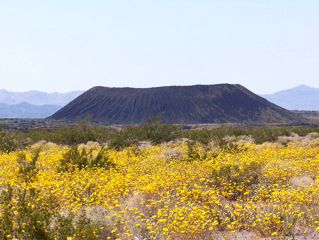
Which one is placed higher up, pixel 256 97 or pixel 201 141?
pixel 256 97

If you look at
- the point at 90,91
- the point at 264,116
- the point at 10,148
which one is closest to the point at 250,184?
the point at 10,148

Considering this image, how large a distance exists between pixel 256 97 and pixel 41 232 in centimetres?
10478

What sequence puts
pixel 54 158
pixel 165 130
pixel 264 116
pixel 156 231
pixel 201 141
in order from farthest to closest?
pixel 264 116
pixel 165 130
pixel 201 141
pixel 54 158
pixel 156 231

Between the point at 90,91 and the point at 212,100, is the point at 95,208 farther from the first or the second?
the point at 90,91

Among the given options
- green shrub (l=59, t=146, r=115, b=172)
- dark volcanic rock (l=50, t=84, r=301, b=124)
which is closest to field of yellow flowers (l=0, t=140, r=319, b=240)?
green shrub (l=59, t=146, r=115, b=172)

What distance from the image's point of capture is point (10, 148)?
18.0m

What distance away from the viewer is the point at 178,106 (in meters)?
97.2

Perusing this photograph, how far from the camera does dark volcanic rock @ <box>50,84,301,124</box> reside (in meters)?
91.6

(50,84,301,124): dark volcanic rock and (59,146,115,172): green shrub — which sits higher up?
(50,84,301,124): dark volcanic rock

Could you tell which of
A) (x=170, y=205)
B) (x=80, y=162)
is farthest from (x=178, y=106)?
(x=170, y=205)

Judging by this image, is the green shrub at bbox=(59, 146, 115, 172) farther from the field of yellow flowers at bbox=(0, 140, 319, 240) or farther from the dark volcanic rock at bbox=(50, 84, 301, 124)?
the dark volcanic rock at bbox=(50, 84, 301, 124)

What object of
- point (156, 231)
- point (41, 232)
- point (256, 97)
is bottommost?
point (156, 231)

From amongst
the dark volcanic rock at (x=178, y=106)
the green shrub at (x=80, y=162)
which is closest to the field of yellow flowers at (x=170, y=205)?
the green shrub at (x=80, y=162)

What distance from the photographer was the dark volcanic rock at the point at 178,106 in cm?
9160
